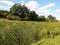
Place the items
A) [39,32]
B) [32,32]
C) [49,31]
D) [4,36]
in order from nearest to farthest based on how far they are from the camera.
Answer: [4,36] → [32,32] → [39,32] → [49,31]

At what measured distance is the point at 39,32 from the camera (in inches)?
735

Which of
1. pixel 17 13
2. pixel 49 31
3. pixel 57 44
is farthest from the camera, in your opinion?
pixel 17 13

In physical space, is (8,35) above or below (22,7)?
below

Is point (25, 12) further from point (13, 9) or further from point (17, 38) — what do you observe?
point (17, 38)

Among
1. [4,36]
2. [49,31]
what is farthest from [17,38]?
[49,31]

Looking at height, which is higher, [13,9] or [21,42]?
[13,9]

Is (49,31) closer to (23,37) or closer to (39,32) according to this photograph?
(39,32)

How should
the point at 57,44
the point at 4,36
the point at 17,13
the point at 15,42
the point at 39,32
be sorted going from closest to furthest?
the point at 4,36 → the point at 15,42 → the point at 57,44 → the point at 39,32 → the point at 17,13

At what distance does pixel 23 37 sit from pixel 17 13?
28.8m

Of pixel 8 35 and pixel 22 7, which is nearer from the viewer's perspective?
pixel 8 35

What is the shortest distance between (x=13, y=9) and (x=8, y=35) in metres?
32.0

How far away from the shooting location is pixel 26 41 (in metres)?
15.1

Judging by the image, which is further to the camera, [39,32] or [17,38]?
Result: [39,32]

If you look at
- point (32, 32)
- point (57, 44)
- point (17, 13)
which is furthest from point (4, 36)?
point (17, 13)
